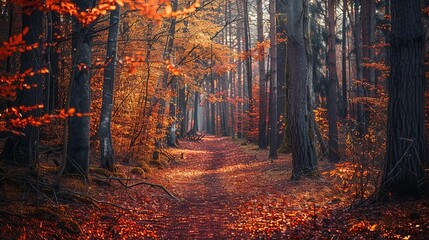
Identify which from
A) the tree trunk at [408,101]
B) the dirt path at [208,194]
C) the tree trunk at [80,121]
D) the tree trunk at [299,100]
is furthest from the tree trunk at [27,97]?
the tree trunk at [408,101]

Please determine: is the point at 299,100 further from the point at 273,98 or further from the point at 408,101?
the point at 273,98

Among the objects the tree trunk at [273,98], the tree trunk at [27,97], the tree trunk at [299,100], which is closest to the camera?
the tree trunk at [27,97]

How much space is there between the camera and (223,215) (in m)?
8.39

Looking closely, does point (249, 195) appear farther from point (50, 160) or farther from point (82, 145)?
point (50, 160)

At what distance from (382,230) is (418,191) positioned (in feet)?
5.24

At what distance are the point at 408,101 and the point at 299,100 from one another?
17.7ft

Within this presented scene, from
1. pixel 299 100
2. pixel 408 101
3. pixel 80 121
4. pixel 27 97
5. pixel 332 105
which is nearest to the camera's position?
pixel 408 101

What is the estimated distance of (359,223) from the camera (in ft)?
20.1

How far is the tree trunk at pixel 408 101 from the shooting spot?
6887 mm

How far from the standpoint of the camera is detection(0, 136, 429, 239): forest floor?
577cm

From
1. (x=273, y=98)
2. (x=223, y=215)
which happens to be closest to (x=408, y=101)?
(x=223, y=215)

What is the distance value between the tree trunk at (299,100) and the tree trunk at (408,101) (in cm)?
513

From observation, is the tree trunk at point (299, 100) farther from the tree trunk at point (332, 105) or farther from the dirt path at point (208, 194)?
the tree trunk at point (332, 105)

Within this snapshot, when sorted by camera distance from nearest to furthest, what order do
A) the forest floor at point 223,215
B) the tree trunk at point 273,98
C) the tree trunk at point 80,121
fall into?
the forest floor at point 223,215
the tree trunk at point 80,121
the tree trunk at point 273,98
